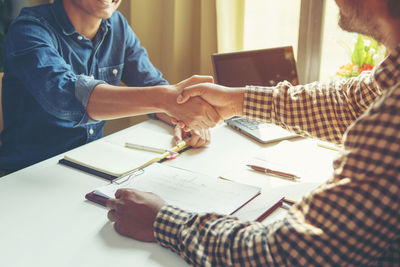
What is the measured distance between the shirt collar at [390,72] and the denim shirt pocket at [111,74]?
1138mm

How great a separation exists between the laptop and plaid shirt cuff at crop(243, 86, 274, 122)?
0.21m

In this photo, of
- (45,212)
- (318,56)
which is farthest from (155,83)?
(45,212)

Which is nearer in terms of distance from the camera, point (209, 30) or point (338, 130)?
point (338, 130)

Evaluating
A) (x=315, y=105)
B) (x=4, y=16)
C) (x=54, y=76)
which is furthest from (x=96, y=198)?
(x=4, y=16)

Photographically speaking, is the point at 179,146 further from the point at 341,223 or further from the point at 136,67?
the point at 341,223

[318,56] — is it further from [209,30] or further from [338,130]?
[338,130]

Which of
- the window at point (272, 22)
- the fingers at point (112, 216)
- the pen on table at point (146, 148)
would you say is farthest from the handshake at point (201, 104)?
the window at point (272, 22)

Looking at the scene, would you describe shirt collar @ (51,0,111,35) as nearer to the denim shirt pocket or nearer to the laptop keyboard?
the denim shirt pocket

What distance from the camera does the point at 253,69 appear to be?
62.8 inches

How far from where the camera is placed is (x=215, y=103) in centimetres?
132

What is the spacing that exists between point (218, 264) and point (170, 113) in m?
0.74

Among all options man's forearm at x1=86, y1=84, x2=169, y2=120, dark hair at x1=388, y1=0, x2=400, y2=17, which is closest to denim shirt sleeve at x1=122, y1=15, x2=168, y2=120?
man's forearm at x1=86, y1=84, x2=169, y2=120

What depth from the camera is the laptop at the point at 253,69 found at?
150 centimetres

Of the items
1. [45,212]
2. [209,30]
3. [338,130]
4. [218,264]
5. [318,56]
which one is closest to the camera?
[218,264]
